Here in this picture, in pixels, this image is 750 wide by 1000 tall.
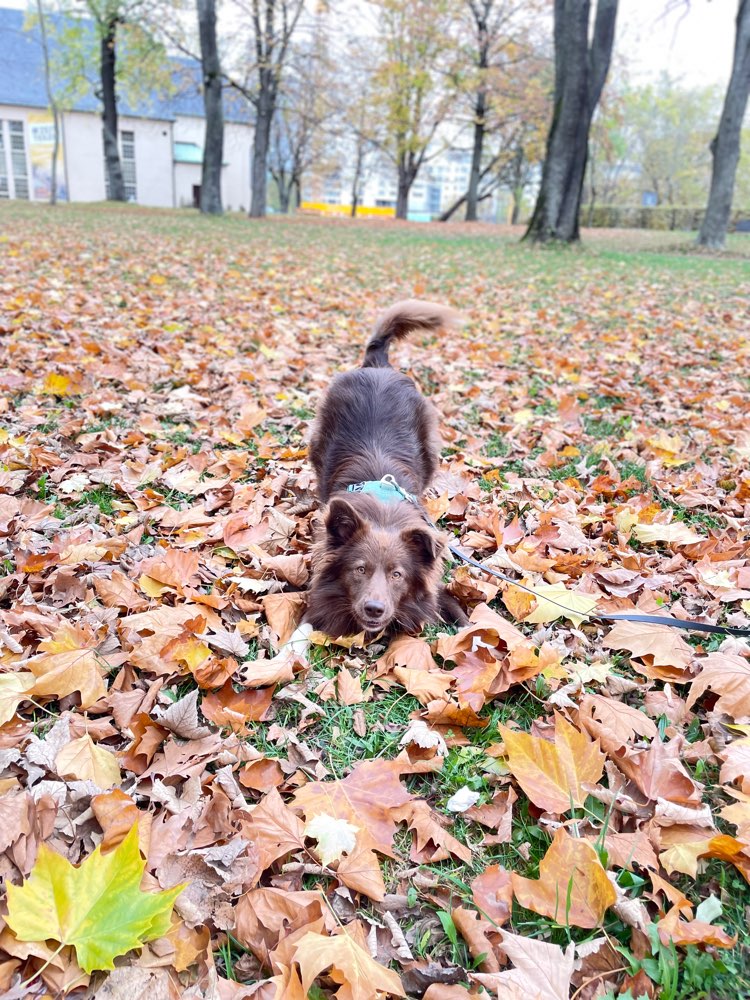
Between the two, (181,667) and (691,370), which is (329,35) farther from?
(181,667)

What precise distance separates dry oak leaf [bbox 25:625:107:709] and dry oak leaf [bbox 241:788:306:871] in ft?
2.66

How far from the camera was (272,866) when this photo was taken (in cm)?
195

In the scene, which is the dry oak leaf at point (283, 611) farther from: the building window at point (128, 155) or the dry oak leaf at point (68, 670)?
the building window at point (128, 155)

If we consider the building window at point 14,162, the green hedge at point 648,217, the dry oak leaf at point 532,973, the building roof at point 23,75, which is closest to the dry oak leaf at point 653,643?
the dry oak leaf at point 532,973

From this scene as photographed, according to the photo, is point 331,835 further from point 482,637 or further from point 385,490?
point 385,490

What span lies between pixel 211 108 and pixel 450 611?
92.0ft

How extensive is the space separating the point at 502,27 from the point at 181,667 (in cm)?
4445

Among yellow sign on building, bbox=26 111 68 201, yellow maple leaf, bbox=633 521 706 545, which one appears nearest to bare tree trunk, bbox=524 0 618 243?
yellow maple leaf, bbox=633 521 706 545

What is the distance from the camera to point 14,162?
47.6 meters

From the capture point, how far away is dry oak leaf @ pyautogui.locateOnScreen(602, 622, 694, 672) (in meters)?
2.69

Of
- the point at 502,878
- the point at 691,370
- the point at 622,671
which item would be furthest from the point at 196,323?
the point at 502,878

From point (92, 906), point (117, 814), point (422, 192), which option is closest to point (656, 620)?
point (117, 814)

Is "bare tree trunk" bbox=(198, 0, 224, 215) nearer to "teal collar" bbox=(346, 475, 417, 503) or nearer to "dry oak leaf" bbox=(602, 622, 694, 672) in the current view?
"teal collar" bbox=(346, 475, 417, 503)

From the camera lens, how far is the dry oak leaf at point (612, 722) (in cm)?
235
